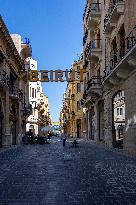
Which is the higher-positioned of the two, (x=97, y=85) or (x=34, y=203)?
(x=97, y=85)

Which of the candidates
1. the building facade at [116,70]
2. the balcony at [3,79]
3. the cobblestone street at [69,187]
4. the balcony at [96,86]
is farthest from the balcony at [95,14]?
the cobblestone street at [69,187]

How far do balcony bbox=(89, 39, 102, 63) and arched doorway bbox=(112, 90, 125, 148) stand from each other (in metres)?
7.05

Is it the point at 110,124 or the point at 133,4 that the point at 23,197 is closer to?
the point at 133,4

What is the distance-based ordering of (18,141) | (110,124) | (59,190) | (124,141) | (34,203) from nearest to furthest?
(34,203)
(59,190)
(124,141)
(110,124)
(18,141)

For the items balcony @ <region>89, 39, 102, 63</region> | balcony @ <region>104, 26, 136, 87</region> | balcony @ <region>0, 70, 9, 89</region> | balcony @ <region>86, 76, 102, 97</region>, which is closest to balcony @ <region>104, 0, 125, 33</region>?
balcony @ <region>104, 26, 136, 87</region>

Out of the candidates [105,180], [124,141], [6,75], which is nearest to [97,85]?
[6,75]

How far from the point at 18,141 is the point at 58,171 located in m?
23.1

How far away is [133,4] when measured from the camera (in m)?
17.0

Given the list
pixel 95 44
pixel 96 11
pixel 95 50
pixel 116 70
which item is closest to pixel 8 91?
pixel 95 50

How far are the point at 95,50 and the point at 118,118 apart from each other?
31.3ft

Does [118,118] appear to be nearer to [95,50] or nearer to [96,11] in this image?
[95,50]

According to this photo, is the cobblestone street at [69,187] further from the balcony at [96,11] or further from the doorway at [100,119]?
the balcony at [96,11]

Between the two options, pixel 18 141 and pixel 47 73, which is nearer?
pixel 47 73

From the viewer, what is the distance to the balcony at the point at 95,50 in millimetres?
28336
